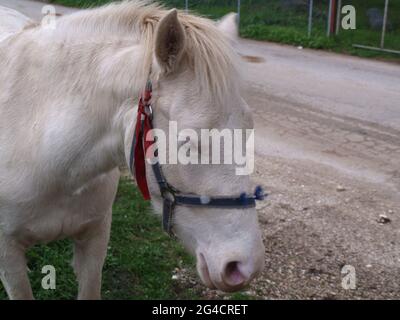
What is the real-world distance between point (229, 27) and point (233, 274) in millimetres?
975

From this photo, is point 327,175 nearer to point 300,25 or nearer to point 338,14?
point 338,14

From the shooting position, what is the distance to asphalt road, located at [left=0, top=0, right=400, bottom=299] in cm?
375

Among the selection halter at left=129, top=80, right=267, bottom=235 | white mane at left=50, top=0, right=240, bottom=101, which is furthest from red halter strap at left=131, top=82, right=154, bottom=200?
white mane at left=50, top=0, right=240, bottom=101

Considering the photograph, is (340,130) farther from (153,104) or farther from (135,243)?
(153,104)

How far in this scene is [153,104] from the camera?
1.96 meters

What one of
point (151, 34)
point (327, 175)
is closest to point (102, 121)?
point (151, 34)

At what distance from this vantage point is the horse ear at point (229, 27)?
6.97ft

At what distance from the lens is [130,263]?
380 centimetres

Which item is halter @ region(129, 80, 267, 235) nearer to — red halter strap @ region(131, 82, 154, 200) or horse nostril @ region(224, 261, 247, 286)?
red halter strap @ region(131, 82, 154, 200)

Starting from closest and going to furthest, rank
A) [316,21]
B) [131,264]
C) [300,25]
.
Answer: [131,264] < [316,21] < [300,25]

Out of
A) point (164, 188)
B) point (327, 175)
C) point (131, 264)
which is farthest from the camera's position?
point (327, 175)

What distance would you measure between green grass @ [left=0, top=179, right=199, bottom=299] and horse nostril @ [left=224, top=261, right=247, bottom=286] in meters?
1.66

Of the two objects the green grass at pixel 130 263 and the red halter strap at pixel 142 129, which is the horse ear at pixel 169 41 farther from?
the green grass at pixel 130 263
